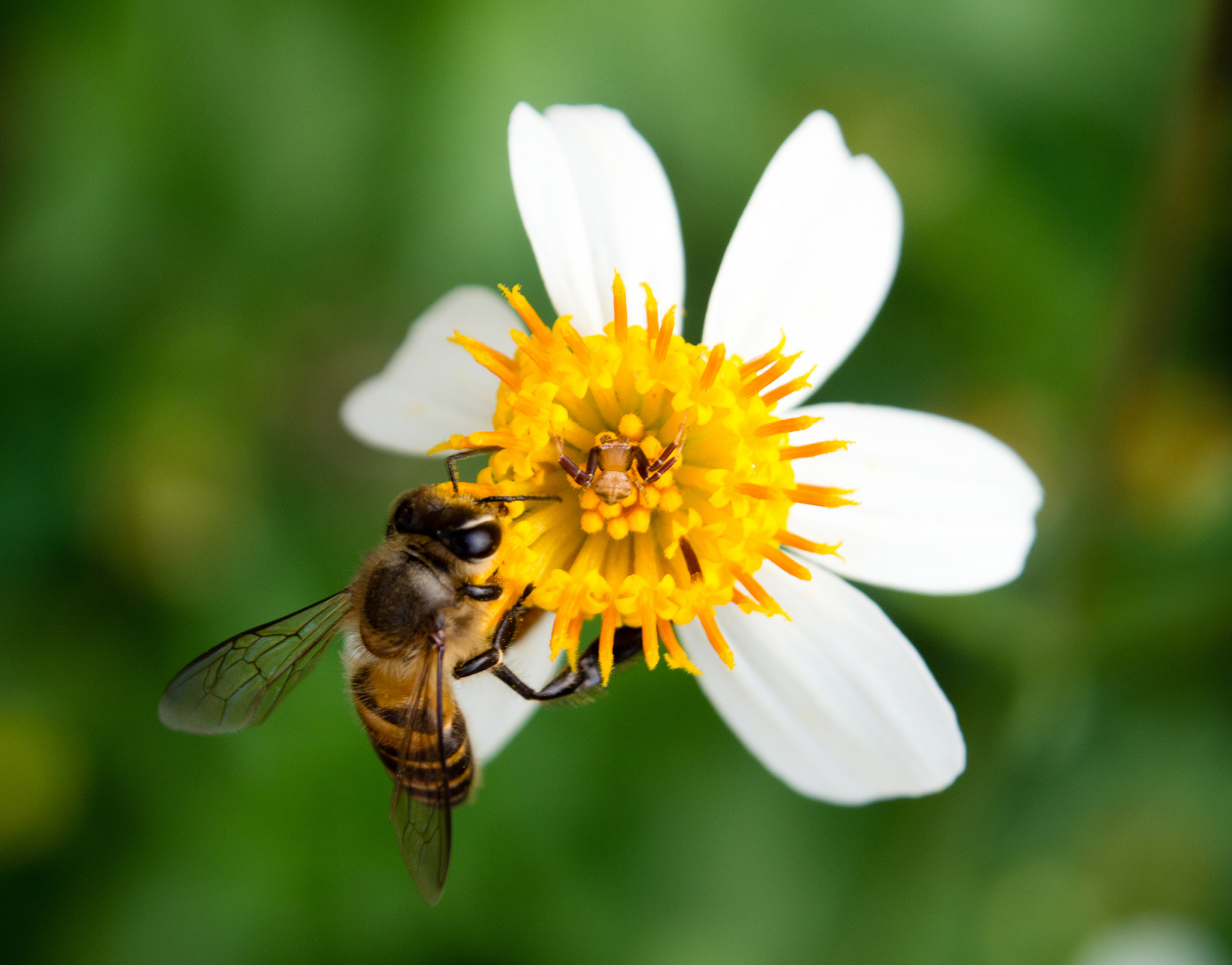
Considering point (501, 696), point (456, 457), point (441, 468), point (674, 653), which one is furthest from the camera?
point (441, 468)

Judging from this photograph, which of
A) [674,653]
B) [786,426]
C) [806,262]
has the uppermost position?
[806,262]

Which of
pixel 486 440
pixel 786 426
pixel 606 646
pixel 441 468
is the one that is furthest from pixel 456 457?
pixel 441 468

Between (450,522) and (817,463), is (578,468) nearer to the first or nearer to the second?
(450,522)

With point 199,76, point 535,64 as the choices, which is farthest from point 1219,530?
point 199,76

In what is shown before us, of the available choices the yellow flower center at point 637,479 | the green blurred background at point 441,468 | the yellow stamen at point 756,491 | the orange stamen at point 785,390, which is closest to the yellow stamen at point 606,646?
the yellow flower center at point 637,479

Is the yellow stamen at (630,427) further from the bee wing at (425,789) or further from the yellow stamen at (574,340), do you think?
the bee wing at (425,789)

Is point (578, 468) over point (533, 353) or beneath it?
beneath
